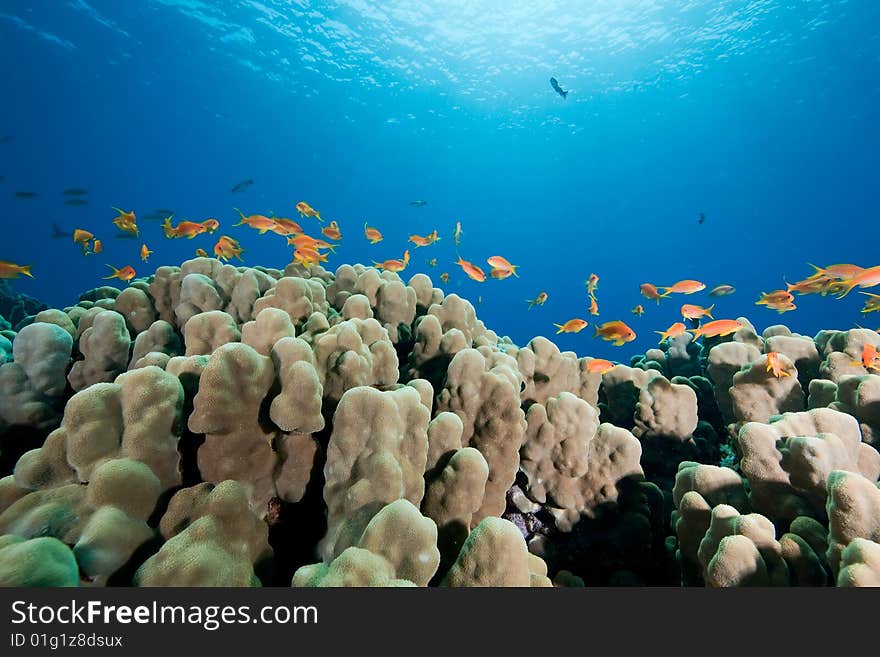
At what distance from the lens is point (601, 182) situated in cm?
8400

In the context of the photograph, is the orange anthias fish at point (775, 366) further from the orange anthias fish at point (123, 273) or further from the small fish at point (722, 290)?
the orange anthias fish at point (123, 273)

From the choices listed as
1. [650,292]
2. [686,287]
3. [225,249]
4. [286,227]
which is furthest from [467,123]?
[225,249]

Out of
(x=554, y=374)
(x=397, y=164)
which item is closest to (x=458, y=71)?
(x=397, y=164)

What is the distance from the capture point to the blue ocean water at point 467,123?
1235 inches

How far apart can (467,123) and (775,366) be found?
61260 mm

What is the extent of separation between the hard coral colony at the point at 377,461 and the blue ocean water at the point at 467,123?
249cm

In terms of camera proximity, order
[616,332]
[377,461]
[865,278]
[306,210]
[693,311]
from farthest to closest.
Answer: [306,210] → [693,311] → [616,332] → [865,278] → [377,461]

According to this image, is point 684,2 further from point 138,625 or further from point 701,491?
point 138,625

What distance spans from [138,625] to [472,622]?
1224mm

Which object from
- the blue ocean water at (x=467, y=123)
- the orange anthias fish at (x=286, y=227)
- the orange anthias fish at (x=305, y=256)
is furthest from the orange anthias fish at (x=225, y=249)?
the blue ocean water at (x=467, y=123)

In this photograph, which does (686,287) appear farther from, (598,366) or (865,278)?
(598,366)

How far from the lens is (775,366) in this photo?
3.29 m

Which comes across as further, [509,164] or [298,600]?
[509,164]

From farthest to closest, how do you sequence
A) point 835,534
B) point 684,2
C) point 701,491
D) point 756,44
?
point 756,44 → point 684,2 → point 701,491 → point 835,534
